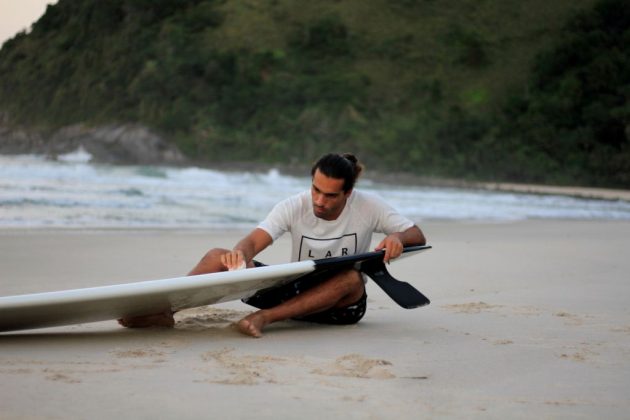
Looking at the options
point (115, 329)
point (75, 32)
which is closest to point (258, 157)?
point (75, 32)

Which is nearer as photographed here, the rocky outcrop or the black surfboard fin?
the black surfboard fin

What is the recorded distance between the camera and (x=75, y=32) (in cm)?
7275

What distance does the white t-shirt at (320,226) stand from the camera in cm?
361

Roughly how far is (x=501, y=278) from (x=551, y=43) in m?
47.2

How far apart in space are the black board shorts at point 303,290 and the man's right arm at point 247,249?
140 mm

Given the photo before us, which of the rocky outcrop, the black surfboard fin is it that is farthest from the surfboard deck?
the rocky outcrop

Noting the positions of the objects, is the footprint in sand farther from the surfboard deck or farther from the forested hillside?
the forested hillside

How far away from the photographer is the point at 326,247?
143 inches

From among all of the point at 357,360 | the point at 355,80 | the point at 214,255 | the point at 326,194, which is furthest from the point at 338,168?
the point at 355,80

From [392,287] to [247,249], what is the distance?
0.60 m

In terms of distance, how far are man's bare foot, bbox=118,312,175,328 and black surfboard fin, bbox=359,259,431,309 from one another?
82 cm

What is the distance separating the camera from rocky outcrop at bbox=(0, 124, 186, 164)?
194 feet

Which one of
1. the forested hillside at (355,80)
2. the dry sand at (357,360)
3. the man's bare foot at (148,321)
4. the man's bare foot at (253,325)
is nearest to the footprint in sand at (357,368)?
the dry sand at (357,360)

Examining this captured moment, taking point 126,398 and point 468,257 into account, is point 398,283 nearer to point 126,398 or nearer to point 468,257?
point 126,398
